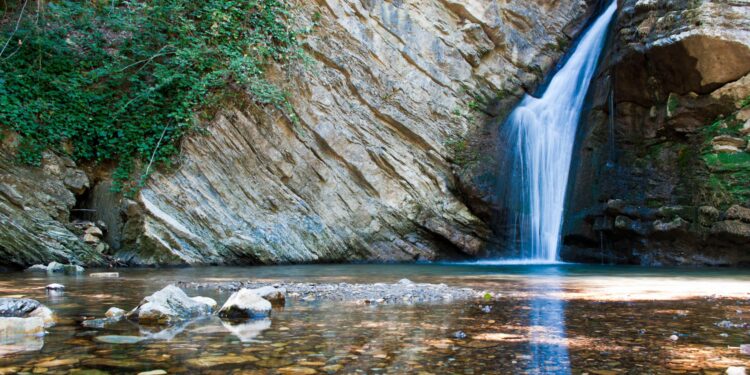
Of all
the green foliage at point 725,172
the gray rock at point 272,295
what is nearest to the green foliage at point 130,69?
the gray rock at point 272,295

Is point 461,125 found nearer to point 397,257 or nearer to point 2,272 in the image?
point 397,257

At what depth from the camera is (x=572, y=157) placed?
14422 millimetres

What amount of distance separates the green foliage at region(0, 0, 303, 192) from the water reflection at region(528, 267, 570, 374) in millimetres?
8788

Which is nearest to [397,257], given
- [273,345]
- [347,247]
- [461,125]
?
[347,247]

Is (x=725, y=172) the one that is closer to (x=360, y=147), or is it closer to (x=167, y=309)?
(x=360, y=147)

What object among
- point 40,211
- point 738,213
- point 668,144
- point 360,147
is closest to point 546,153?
point 668,144

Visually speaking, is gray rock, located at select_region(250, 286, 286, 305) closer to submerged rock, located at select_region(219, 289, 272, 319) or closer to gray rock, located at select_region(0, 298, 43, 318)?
submerged rock, located at select_region(219, 289, 272, 319)

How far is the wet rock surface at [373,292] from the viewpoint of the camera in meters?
5.30

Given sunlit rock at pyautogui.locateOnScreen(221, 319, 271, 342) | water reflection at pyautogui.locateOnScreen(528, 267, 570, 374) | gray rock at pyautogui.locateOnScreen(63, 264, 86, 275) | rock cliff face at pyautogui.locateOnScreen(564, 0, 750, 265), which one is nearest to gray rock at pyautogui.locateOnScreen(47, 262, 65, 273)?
gray rock at pyautogui.locateOnScreen(63, 264, 86, 275)

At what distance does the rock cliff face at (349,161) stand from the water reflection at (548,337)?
7668mm

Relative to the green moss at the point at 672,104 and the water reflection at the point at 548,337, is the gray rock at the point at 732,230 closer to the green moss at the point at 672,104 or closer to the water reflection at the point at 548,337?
the green moss at the point at 672,104

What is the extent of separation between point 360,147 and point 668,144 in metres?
7.15

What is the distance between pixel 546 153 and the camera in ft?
47.6

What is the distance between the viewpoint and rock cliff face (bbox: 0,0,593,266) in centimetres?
1079
